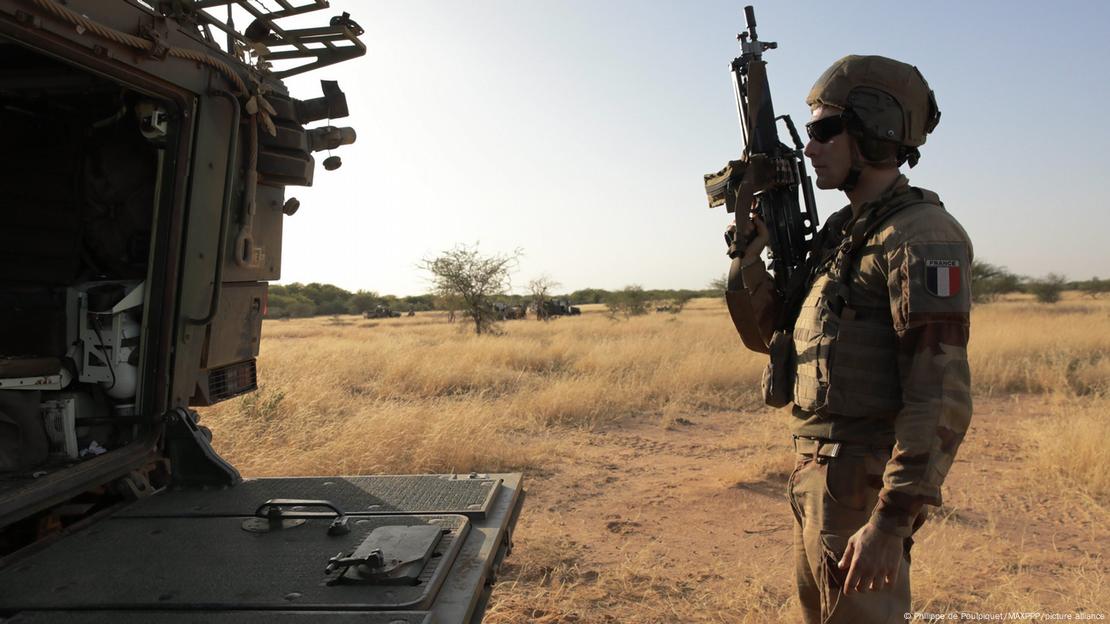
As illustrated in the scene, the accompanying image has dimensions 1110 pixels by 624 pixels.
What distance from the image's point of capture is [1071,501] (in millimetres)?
4988

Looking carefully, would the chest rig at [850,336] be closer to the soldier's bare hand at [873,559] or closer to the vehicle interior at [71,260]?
the soldier's bare hand at [873,559]

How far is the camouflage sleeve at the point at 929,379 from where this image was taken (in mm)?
1755

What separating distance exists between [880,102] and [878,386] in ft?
2.82

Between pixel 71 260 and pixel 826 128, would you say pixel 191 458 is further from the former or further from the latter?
pixel 826 128

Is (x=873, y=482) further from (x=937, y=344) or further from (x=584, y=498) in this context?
(x=584, y=498)

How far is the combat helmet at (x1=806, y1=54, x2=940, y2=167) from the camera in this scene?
209 centimetres

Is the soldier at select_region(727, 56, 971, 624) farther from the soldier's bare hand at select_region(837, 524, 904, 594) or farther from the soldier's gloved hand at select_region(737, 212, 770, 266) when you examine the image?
the soldier's gloved hand at select_region(737, 212, 770, 266)

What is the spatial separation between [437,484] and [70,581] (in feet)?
3.61

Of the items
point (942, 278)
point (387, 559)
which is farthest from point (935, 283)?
point (387, 559)

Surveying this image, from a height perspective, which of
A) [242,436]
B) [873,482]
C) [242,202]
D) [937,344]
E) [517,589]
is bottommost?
[517,589]

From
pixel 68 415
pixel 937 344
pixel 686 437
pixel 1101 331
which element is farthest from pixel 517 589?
pixel 1101 331

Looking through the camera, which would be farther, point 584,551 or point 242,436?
point 242,436

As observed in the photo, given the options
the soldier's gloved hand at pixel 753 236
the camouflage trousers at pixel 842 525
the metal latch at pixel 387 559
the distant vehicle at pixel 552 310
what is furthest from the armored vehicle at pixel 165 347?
the distant vehicle at pixel 552 310

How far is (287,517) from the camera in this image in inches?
83.9
